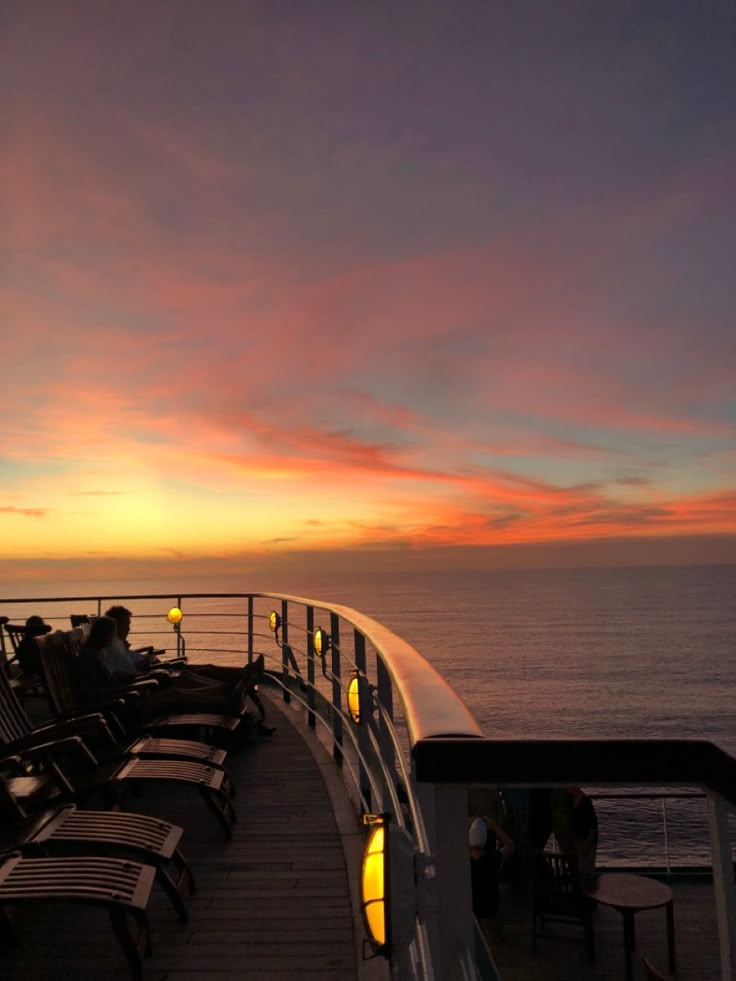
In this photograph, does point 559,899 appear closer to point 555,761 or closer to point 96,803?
point 96,803

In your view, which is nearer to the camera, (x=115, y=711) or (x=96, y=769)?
(x=96, y=769)

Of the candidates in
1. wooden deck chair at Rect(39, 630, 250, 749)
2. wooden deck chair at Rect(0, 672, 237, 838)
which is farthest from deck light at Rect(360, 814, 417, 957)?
wooden deck chair at Rect(39, 630, 250, 749)

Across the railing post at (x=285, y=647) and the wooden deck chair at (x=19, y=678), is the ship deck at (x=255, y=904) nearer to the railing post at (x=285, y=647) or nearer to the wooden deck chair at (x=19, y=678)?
the railing post at (x=285, y=647)

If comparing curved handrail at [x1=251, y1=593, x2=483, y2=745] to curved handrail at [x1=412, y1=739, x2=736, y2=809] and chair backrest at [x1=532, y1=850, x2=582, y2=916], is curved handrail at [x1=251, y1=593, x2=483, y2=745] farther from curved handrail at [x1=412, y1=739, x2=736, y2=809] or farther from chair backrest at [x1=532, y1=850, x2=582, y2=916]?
chair backrest at [x1=532, y1=850, x2=582, y2=916]

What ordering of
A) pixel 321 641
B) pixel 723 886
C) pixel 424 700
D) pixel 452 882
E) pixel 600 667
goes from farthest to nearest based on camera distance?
1. pixel 600 667
2. pixel 321 641
3. pixel 424 700
4. pixel 452 882
5. pixel 723 886

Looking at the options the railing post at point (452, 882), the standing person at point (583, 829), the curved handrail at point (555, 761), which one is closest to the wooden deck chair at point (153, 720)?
the railing post at point (452, 882)

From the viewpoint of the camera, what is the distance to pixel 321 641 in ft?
17.9

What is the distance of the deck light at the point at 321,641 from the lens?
17.4ft

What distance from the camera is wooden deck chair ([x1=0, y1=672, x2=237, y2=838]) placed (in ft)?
12.1

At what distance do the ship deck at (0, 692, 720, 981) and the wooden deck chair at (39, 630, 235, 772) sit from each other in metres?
0.32

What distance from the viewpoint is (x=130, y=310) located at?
1300 cm

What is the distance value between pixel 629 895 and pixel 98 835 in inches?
325

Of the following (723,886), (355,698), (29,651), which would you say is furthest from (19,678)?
(723,886)

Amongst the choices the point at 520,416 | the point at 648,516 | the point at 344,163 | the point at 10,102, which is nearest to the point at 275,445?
the point at 344,163
